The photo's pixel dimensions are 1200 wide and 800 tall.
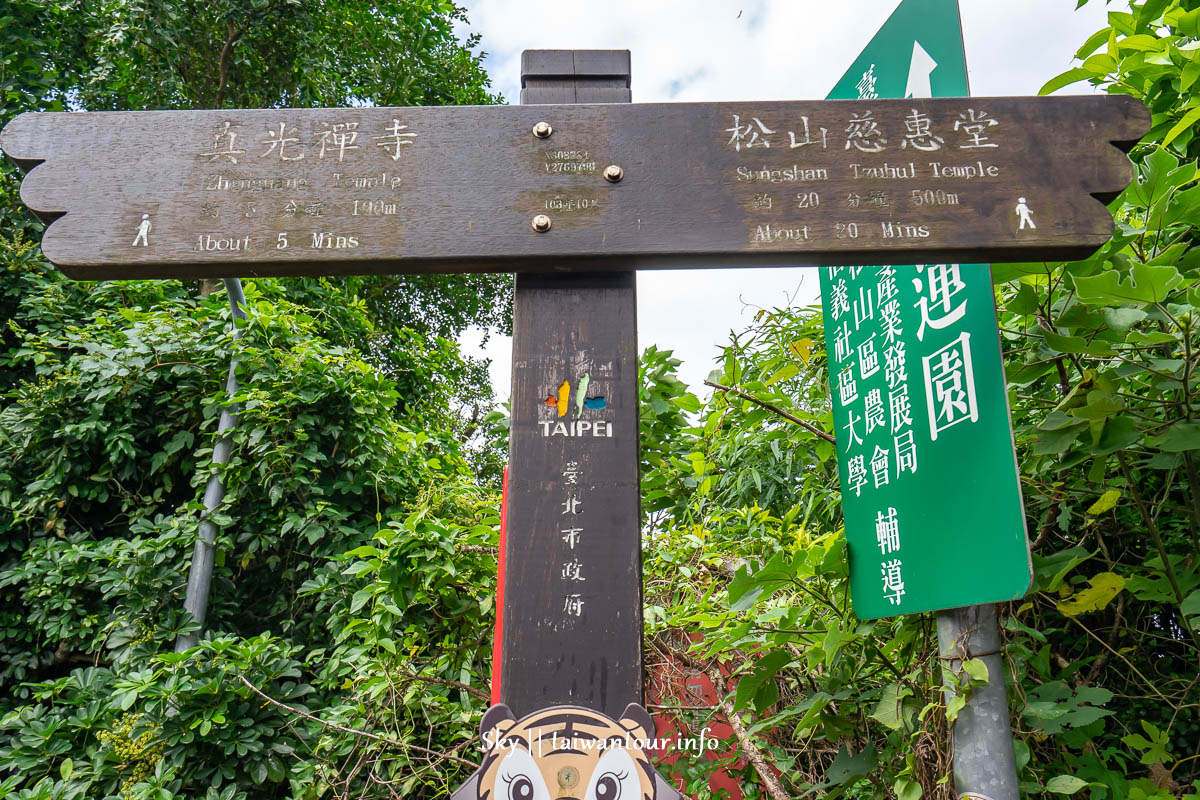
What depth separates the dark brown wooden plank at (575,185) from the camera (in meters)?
1.48

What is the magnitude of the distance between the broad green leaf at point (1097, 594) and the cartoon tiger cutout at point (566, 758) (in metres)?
0.91

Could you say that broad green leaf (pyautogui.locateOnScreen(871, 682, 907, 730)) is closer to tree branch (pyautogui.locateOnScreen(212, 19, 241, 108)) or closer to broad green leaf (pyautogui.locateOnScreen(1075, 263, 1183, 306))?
broad green leaf (pyautogui.locateOnScreen(1075, 263, 1183, 306))

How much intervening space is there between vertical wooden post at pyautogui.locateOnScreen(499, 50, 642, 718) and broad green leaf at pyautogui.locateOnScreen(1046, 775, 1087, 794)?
742mm

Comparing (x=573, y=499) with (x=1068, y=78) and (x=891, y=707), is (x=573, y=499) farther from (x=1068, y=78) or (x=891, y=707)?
(x=1068, y=78)

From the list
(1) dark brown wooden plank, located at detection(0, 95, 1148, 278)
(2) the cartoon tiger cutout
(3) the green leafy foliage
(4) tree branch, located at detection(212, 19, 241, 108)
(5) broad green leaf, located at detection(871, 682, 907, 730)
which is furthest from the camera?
(4) tree branch, located at detection(212, 19, 241, 108)

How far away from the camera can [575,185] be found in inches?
60.4

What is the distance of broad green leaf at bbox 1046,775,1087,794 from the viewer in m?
1.33

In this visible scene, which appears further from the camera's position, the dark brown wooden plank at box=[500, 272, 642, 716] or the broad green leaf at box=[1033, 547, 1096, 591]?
the broad green leaf at box=[1033, 547, 1096, 591]

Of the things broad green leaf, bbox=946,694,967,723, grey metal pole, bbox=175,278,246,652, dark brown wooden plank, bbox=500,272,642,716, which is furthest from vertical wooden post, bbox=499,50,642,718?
grey metal pole, bbox=175,278,246,652

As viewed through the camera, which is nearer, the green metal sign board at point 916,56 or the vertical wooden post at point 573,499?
the vertical wooden post at point 573,499

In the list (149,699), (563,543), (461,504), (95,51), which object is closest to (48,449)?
(149,699)

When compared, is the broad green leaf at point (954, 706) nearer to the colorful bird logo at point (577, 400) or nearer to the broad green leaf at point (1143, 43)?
the colorful bird logo at point (577, 400)

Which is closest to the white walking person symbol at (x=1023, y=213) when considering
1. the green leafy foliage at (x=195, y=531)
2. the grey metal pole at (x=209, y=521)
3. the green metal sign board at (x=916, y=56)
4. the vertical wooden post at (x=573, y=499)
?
the green metal sign board at (x=916, y=56)

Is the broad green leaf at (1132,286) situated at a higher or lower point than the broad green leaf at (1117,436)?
higher
